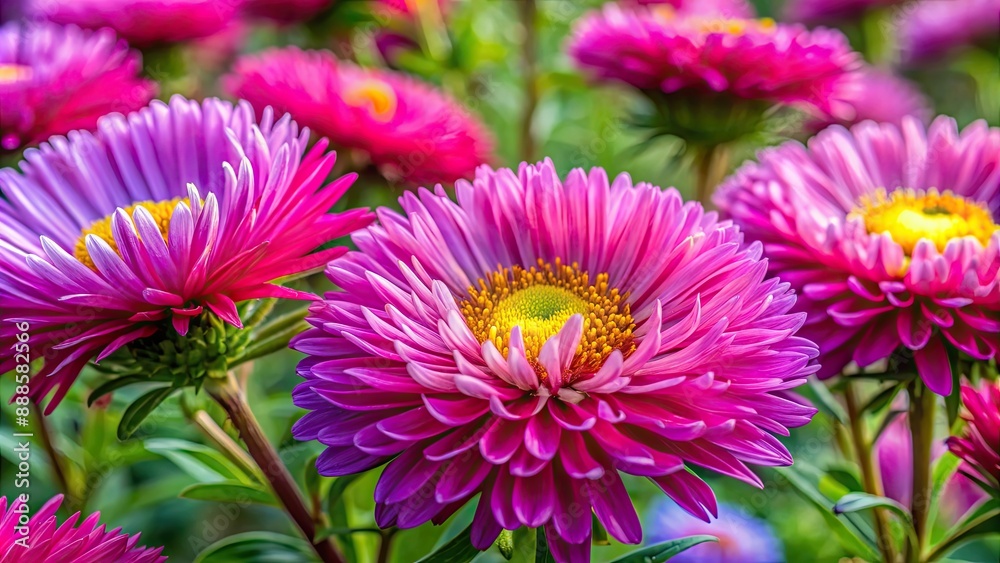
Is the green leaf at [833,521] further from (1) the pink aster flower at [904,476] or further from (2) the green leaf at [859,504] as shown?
(1) the pink aster flower at [904,476]

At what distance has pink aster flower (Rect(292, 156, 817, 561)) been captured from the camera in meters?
0.47

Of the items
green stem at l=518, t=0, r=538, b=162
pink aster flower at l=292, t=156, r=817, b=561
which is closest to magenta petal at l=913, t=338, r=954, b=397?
pink aster flower at l=292, t=156, r=817, b=561

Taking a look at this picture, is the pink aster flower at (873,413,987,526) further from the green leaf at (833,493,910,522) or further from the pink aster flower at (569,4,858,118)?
the pink aster flower at (569,4,858,118)

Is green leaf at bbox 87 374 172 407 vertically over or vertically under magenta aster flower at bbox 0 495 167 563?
over

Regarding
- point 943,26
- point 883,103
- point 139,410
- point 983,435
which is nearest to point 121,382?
point 139,410

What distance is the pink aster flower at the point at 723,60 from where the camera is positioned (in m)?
0.86

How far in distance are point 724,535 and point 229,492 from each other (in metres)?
0.59

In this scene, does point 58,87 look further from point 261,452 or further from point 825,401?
point 825,401

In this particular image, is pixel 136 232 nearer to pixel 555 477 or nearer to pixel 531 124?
pixel 555 477

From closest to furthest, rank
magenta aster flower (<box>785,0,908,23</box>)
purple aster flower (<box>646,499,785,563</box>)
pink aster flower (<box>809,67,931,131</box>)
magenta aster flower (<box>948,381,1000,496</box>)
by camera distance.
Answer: magenta aster flower (<box>948,381,1000,496</box>) → purple aster flower (<box>646,499,785,563</box>) → pink aster flower (<box>809,67,931,131</box>) → magenta aster flower (<box>785,0,908,23</box>)

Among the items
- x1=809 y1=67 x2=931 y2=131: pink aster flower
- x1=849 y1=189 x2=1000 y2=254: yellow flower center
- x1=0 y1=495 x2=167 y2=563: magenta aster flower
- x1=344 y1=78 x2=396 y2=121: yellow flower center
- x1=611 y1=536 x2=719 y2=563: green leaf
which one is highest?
x1=344 y1=78 x2=396 y2=121: yellow flower center

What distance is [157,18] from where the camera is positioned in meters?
1.11

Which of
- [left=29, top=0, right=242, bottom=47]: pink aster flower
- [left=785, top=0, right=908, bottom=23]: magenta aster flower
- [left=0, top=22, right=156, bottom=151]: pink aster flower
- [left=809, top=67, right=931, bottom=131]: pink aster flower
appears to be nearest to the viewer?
[left=0, top=22, right=156, bottom=151]: pink aster flower

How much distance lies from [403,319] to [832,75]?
62 centimetres
